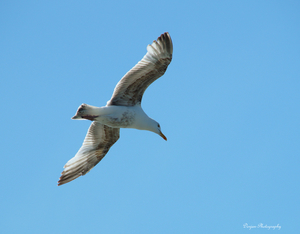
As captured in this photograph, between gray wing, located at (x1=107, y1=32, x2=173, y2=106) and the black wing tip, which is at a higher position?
the black wing tip

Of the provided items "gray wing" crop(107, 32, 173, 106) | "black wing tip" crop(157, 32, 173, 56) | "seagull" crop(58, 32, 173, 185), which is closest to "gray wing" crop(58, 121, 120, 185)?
"seagull" crop(58, 32, 173, 185)

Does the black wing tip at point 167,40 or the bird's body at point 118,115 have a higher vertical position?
the black wing tip at point 167,40

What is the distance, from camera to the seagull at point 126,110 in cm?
884

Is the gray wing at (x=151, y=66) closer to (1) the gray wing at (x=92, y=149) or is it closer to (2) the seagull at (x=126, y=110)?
(2) the seagull at (x=126, y=110)

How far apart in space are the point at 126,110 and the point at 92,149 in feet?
7.59

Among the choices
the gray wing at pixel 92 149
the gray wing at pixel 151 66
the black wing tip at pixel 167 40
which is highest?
the black wing tip at pixel 167 40

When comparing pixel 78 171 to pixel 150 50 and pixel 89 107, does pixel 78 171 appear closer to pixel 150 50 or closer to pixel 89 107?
pixel 89 107

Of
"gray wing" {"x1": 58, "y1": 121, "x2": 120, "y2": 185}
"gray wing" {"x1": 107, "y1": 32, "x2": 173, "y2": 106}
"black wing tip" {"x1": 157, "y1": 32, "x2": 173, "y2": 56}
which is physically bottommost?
"gray wing" {"x1": 58, "y1": 121, "x2": 120, "y2": 185}

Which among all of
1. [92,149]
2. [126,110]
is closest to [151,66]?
[126,110]

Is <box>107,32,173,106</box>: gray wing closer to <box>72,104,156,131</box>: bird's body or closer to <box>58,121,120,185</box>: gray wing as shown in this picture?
<box>72,104,156,131</box>: bird's body

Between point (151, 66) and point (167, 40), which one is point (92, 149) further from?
point (167, 40)

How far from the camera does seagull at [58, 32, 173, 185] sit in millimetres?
8844

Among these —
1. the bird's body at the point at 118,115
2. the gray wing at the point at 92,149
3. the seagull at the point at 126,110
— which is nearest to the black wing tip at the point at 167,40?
the seagull at the point at 126,110

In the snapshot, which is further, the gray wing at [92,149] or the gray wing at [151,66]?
the gray wing at [92,149]
